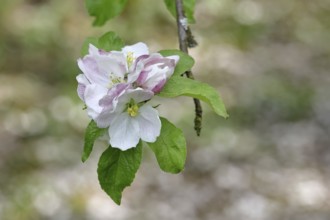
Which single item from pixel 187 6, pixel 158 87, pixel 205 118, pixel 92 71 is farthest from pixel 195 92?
pixel 205 118

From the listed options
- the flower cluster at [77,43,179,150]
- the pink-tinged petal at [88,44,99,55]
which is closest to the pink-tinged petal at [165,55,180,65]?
the flower cluster at [77,43,179,150]

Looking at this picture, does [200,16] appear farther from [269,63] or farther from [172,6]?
[172,6]

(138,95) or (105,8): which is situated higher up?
(138,95)

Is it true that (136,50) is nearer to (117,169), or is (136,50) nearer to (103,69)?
(103,69)

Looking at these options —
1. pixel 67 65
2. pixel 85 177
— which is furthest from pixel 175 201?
pixel 67 65

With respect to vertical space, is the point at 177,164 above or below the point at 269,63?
above

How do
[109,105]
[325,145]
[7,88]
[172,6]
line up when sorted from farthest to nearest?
[7,88], [325,145], [172,6], [109,105]

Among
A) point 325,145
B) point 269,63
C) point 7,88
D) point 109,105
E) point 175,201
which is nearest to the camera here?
point 109,105
